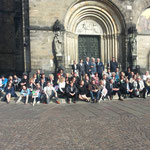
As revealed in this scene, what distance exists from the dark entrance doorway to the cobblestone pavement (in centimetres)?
759

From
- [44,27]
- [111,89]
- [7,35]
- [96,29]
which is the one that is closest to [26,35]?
[44,27]

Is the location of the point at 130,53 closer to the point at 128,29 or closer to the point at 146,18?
the point at 128,29

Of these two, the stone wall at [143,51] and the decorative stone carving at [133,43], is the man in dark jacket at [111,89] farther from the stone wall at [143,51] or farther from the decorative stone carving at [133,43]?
the stone wall at [143,51]

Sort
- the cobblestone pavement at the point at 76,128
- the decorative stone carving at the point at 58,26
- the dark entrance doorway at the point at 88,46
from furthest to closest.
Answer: the dark entrance doorway at the point at 88,46 → the decorative stone carving at the point at 58,26 → the cobblestone pavement at the point at 76,128

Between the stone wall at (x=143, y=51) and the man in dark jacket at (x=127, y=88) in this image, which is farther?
the stone wall at (x=143, y=51)

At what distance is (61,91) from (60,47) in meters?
3.97

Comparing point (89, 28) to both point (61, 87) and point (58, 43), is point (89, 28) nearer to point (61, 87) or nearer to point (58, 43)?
point (58, 43)

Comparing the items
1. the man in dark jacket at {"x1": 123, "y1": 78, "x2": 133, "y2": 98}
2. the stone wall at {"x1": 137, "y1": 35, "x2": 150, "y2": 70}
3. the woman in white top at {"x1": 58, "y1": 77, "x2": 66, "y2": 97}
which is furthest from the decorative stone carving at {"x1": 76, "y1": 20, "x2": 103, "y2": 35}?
the man in dark jacket at {"x1": 123, "y1": 78, "x2": 133, "y2": 98}

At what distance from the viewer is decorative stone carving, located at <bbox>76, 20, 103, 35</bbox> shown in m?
14.0

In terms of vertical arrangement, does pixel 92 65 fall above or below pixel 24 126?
above

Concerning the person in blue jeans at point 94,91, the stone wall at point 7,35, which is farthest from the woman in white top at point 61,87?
the stone wall at point 7,35

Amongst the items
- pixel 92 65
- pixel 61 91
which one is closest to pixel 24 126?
pixel 61 91

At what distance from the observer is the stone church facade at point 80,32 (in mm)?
12078

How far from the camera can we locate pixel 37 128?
5.07m
